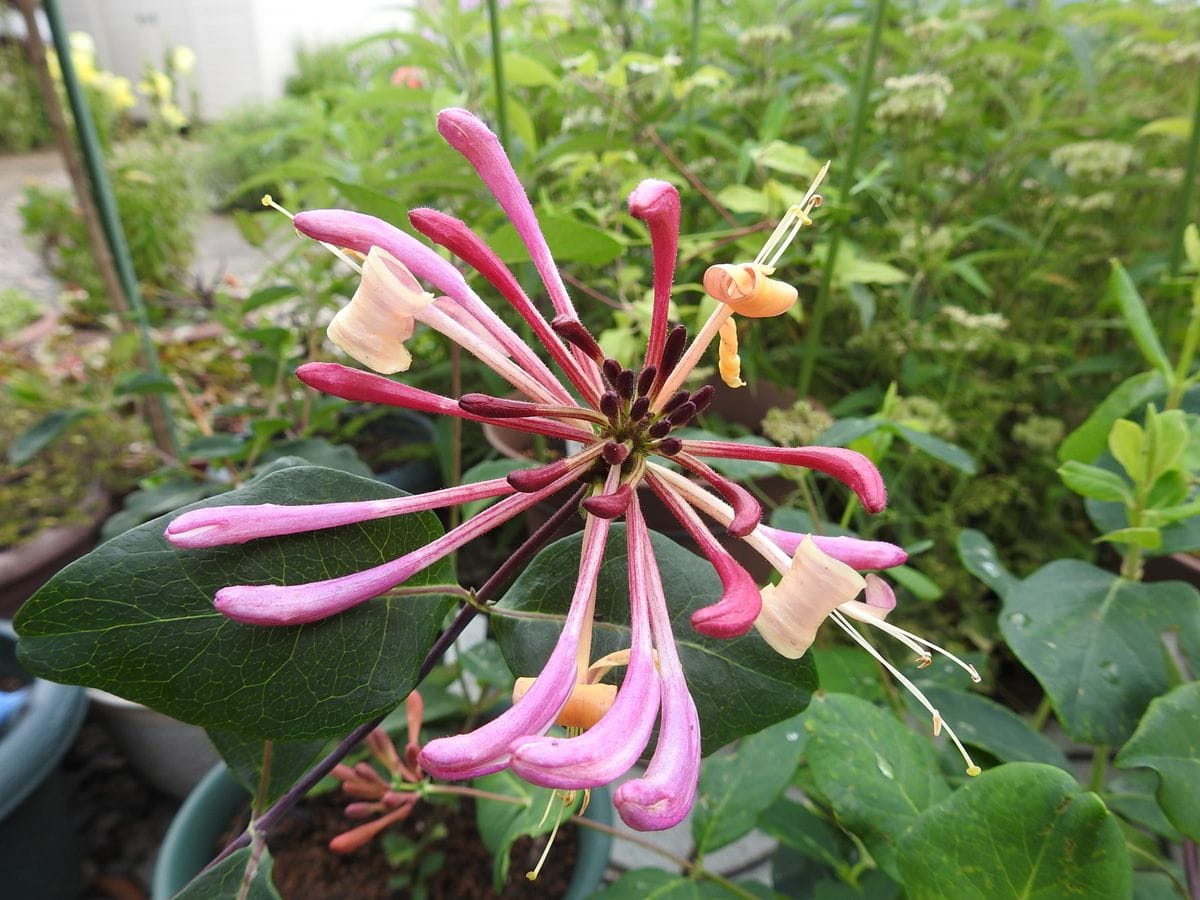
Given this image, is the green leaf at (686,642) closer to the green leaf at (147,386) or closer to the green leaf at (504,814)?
the green leaf at (504,814)

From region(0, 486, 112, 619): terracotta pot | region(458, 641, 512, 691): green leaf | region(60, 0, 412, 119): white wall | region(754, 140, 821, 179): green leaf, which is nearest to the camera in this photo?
region(458, 641, 512, 691): green leaf

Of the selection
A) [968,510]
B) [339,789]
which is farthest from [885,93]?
[339,789]

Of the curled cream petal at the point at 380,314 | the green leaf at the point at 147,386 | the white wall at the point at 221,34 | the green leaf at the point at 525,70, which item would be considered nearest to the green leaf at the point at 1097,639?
the curled cream petal at the point at 380,314

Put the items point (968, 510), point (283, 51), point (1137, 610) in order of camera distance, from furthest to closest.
Result: point (283, 51)
point (968, 510)
point (1137, 610)

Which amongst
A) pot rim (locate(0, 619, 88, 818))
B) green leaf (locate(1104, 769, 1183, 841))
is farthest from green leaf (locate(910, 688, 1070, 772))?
pot rim (locate(0, 619, 88, 818))

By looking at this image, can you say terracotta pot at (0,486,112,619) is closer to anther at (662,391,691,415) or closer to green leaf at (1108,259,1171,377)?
anther at (662,391,691,415)

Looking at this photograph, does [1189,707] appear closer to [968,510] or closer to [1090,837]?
[1090,837]
